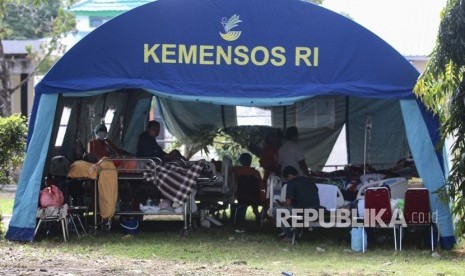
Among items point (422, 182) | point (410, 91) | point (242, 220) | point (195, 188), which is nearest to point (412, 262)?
point (422, 182)

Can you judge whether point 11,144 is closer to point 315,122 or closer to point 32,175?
point 32,175

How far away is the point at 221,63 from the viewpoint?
12852 millimetres

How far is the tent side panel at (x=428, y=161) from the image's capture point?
1218cm

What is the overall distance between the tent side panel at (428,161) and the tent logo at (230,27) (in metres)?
2.58

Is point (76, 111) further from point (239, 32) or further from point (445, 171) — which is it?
point (445, 171)

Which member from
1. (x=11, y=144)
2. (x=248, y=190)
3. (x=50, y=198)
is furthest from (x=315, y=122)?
(x=50, y=198)

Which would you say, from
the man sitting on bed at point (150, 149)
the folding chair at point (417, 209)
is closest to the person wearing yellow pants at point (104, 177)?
the man sitting on bed at point (150, 149)

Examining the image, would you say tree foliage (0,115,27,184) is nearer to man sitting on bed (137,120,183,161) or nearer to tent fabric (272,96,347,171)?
man sitting on bed (137,120,183,161)

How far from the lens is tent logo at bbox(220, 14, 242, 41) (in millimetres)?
12860

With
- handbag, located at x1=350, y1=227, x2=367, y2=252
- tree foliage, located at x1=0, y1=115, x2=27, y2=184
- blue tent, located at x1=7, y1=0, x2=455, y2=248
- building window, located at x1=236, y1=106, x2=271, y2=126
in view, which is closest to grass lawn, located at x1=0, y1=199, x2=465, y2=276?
handbag, located at x1=350, y1=227, x2=367, y2=252

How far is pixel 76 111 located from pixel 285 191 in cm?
395

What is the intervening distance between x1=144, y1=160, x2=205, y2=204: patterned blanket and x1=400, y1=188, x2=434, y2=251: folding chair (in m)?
3.10

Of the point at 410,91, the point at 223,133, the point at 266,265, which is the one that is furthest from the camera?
the point at 223,133

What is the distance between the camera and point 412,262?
36.3 ft
